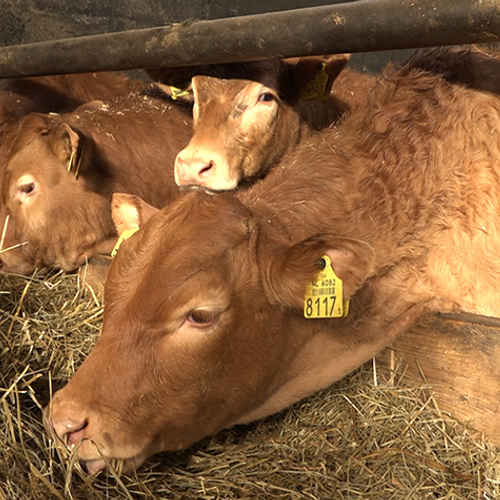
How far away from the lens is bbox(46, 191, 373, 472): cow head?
8.70 ft

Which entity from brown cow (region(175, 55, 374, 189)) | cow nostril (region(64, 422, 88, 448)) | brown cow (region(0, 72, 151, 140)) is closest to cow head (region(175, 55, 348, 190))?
brown cow (region(175, 55, 374, 189))

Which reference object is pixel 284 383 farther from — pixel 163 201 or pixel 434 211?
pixel 163 201

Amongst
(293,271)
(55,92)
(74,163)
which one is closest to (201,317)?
(293,271)

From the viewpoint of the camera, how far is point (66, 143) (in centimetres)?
475

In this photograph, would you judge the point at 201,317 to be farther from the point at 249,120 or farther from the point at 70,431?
the point at 249,120

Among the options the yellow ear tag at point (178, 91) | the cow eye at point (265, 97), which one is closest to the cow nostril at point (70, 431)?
the cow eye at point (265, 97)

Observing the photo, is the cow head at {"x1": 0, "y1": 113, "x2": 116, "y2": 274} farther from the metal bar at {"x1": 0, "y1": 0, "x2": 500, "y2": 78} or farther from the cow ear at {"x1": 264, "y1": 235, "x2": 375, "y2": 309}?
the cow ear at {"x1": 264, "y1": 235, "x2": 375, "y2": 309}

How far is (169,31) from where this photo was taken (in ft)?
11.1

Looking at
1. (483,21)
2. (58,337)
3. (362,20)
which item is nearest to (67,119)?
(58,337)

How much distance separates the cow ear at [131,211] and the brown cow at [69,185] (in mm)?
1488

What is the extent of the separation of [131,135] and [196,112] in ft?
2.74

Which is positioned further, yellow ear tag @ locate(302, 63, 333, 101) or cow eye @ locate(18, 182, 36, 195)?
cow eye @ locate(18, 182, 36, 195)

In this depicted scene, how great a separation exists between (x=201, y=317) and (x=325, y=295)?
18.5 inches

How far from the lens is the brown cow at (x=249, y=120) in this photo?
3.94 meters
